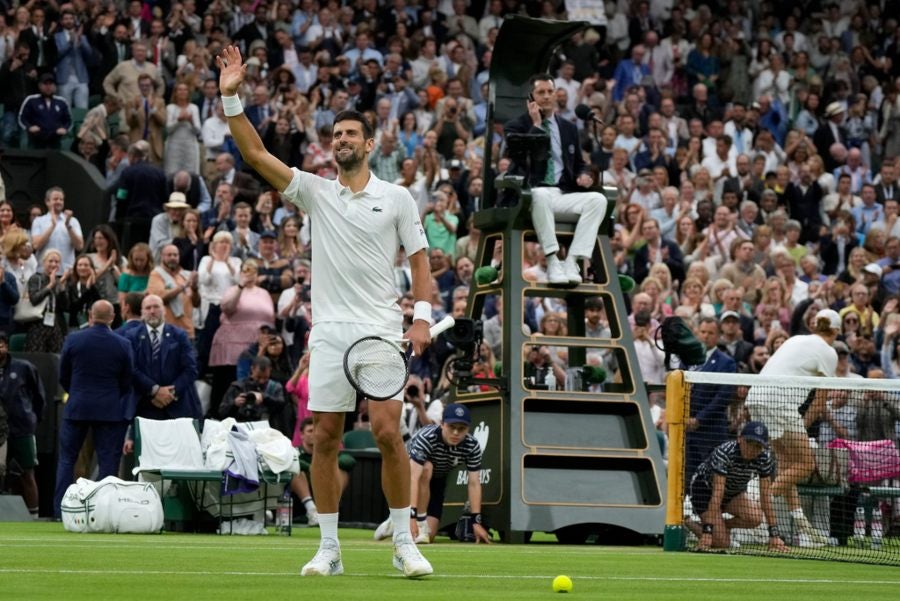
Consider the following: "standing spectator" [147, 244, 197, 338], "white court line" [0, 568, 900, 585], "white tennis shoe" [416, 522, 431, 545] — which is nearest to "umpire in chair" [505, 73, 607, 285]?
"white tennis shoe" [416, 522, 431, 545]

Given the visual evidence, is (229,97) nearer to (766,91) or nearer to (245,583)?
(245,583)

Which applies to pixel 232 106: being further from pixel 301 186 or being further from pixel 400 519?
pixel 400 519

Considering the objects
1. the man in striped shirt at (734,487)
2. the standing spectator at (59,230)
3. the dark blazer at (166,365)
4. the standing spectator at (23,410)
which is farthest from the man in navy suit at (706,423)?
the standing spectator at (59,230)

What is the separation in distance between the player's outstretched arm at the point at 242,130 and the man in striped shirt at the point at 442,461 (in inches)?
222

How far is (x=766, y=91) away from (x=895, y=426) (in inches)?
629

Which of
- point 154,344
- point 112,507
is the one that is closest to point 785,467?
point 112,507

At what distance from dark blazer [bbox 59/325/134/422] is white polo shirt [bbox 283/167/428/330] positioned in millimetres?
8496

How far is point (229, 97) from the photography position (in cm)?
962

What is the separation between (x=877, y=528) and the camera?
15.4 m

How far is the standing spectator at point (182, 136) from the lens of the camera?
24031 millimetres

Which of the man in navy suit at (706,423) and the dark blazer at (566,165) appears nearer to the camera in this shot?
the man in navy suit at (706,423)

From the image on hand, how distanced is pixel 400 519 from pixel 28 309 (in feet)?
36.9

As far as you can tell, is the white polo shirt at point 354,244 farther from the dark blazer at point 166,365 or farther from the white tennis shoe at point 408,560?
the dark blazer at point 166,365

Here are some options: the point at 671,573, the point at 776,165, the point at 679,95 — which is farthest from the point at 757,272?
the point at 671,573
